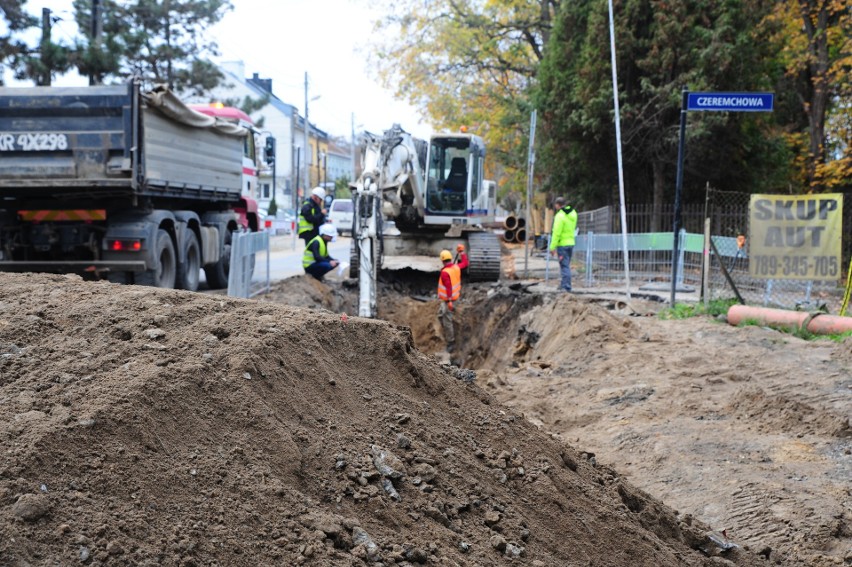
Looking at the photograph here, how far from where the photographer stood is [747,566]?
15.2 ft

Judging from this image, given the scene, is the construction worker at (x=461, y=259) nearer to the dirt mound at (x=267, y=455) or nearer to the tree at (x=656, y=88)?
the tree at (x=656, y=88)

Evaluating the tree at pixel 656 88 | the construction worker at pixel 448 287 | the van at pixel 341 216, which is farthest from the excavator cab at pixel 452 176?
the van at pixel 341 216

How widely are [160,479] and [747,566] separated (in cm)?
314

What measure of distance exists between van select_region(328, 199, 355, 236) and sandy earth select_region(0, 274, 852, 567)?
99.5ft

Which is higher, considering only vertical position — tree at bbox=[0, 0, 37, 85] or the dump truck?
tree at bbox=[0, 0, 37, 85]

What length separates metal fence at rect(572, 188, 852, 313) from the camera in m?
13.9

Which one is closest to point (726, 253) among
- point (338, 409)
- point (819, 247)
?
point (819, 247)

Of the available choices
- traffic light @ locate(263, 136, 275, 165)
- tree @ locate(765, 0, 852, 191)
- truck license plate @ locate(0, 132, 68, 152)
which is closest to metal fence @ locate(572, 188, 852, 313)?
tree @ locate(765, 0, 852, 191)

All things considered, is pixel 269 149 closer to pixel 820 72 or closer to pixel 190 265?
pixel 190 265

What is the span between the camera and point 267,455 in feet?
12.0

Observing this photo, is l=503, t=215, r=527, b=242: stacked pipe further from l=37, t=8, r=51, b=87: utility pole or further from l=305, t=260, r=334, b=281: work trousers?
l=305, t=260, r=334, b=281: work trousers

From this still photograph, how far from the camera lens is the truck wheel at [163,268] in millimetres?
13266

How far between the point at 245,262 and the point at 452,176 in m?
5.88

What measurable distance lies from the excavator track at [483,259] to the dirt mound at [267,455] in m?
12.8
